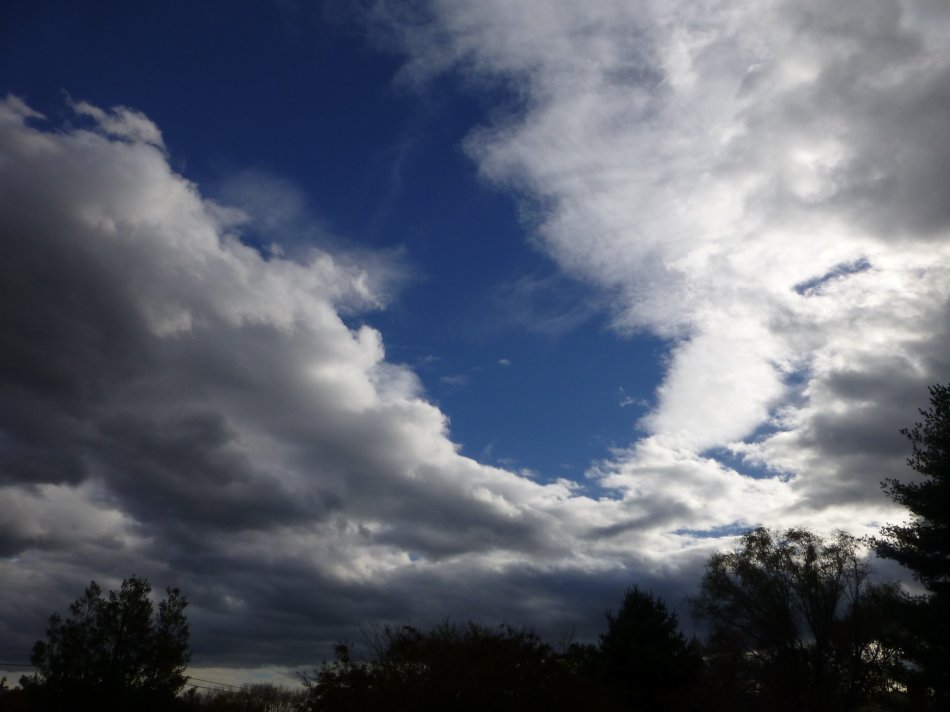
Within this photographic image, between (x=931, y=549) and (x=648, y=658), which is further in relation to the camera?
(x=648, y=658)

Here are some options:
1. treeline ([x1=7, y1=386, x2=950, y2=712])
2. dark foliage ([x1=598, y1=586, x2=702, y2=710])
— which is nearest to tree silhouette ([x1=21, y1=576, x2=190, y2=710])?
treeline ([x1=7, y1=386, x2=950, y2=712])

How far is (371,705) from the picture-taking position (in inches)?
1000

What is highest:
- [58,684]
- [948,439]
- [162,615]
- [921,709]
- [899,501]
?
[948,439]

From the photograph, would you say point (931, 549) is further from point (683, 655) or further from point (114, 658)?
point (114, 658)

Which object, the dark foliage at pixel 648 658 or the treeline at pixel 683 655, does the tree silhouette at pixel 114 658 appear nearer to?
the treeline at pixel 683 655

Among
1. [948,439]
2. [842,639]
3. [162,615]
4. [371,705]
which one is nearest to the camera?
[371,705]

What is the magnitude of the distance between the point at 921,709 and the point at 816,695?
7.99 meters

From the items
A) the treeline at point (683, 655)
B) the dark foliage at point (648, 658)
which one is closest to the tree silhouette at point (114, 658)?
the treeline at point (683, 655)

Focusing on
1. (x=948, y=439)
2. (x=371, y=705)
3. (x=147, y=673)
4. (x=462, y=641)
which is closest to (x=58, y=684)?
(x=147, y=673)

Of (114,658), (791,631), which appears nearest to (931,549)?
(791,631)

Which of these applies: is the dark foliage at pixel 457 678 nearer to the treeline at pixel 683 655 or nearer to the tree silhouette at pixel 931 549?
the treeline at pixel 683 655

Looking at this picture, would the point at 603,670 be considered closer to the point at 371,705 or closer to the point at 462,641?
the point at 462,641

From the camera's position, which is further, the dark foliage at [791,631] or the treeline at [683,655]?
the dark foliage at [791,631]

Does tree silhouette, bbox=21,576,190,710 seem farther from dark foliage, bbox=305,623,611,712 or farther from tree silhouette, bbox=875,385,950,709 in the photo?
tree silhouette, bbox=875,385,950,709
